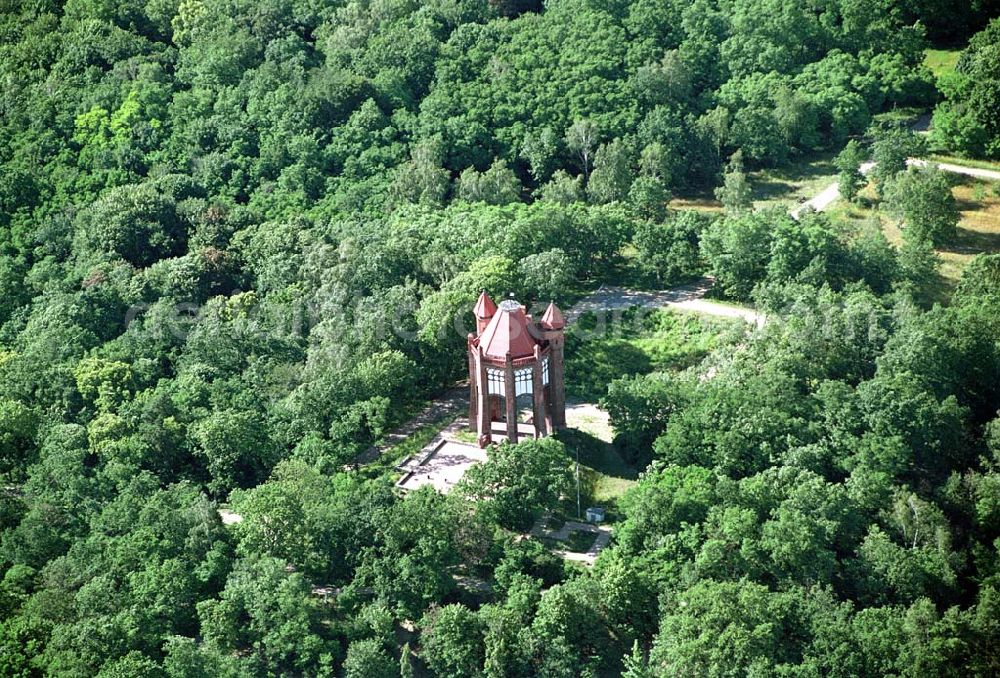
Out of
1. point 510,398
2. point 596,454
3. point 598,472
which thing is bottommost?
point 598,472

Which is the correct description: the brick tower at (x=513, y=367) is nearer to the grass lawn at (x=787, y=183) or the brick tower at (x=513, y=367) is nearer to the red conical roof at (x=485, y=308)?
the red conical roof at (x=485, y=308)

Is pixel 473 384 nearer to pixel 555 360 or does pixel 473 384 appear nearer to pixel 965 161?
pixel 555 360

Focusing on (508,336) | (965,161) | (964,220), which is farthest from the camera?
(965,161)

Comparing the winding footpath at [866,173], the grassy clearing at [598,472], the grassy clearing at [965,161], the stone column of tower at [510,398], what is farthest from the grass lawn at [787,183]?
the stone column of tower at [510,398]

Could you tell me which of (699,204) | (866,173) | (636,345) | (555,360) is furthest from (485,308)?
(866,173)

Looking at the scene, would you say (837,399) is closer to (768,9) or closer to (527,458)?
(527,458)

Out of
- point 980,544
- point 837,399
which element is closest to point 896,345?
point 837,399

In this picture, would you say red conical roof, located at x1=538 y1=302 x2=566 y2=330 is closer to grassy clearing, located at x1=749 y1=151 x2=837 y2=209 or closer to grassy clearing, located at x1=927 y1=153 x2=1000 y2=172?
grassy clearing, located at x1=749 y1=151 x2=837 y2=209
